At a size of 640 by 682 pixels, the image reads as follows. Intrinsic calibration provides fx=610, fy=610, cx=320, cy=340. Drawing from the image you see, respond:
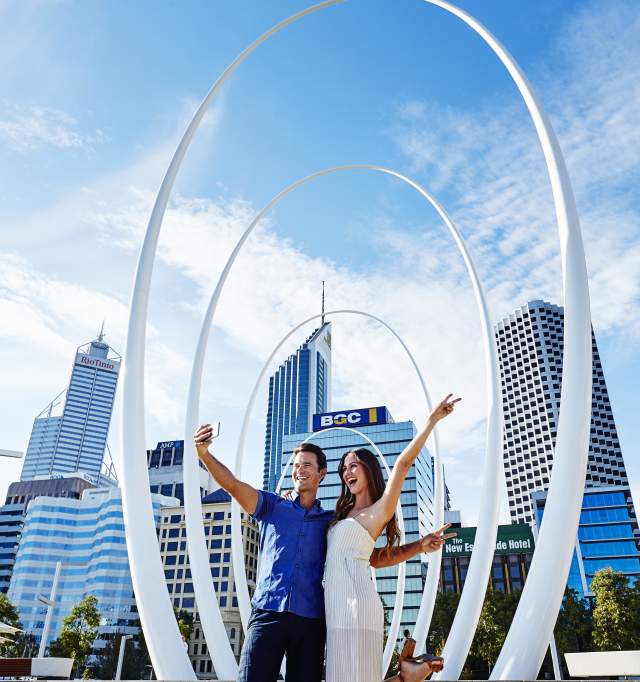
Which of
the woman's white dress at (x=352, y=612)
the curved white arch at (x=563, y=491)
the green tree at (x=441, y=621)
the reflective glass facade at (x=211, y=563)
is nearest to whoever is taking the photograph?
the woman's white dress at (x=352, y=612)

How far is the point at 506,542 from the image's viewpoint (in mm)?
101875

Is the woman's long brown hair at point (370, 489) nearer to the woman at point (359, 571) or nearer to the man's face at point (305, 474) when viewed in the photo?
the woman at point (359, 571)

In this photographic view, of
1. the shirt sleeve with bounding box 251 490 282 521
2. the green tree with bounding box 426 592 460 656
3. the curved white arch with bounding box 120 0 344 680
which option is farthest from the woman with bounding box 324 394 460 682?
the green tree with bounding box 426 592 460 656

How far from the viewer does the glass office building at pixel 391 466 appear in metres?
105

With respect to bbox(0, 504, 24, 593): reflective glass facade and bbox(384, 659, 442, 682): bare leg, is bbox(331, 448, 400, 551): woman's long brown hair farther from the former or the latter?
bbox(0, 504, 24, 593): reflective glass facade

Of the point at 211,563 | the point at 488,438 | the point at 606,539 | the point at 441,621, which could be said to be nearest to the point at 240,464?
the point at 488,438

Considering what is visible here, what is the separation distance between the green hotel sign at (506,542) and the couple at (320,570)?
10251 centimetres

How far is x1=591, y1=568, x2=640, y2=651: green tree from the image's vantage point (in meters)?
42.6

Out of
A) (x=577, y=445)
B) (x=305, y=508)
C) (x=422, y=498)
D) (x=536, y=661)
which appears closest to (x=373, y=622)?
(x=305, y=508)

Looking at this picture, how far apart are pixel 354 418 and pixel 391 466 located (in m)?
12.6

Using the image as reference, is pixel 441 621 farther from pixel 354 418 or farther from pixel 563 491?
pixel 354 418

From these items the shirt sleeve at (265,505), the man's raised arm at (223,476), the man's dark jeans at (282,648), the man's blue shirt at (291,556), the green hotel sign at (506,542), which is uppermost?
the green hotel sign at (506,542)

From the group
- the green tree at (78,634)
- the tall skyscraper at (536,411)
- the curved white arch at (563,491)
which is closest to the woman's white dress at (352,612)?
the curved white arch at (563,491)

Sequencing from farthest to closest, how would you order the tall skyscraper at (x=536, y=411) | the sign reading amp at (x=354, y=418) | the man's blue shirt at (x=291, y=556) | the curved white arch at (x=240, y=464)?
the tall skyscraper at (x=536, y=411) < the sign reading amp at (x=354, y=418) < the curved white arch at (x=240, y=464) < the man's blue shirt at (x=291, y=556)
